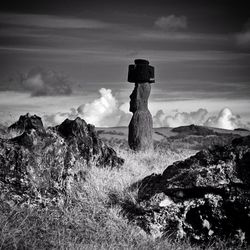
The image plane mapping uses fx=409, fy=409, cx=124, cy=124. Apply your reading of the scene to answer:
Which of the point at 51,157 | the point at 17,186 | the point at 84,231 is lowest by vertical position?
the point at 84,231

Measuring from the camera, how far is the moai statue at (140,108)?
1677 cm

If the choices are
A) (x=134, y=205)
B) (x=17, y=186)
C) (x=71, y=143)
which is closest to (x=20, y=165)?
(x=17, y=186)

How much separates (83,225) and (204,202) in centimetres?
182

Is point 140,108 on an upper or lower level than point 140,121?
upper

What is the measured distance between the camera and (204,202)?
20.0 ft

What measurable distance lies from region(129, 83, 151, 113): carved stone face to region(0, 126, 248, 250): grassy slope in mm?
10282

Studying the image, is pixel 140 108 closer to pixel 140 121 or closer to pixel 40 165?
pixel 140 121

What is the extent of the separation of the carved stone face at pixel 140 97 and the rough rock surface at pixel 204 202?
10695 mm

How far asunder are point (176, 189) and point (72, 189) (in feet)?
5.96

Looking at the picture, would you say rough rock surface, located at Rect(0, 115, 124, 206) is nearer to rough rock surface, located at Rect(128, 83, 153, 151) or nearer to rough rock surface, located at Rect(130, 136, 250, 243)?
rough rock surface, located at Rect(130, 136, 250, 243)

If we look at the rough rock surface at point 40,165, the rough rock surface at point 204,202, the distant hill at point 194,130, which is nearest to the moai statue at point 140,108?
the rough rock surface at point 40,165

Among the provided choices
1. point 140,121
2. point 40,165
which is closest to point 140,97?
point 140,121

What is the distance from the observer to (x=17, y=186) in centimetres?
656

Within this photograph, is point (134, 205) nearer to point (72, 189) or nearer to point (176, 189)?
point (176, 189)
